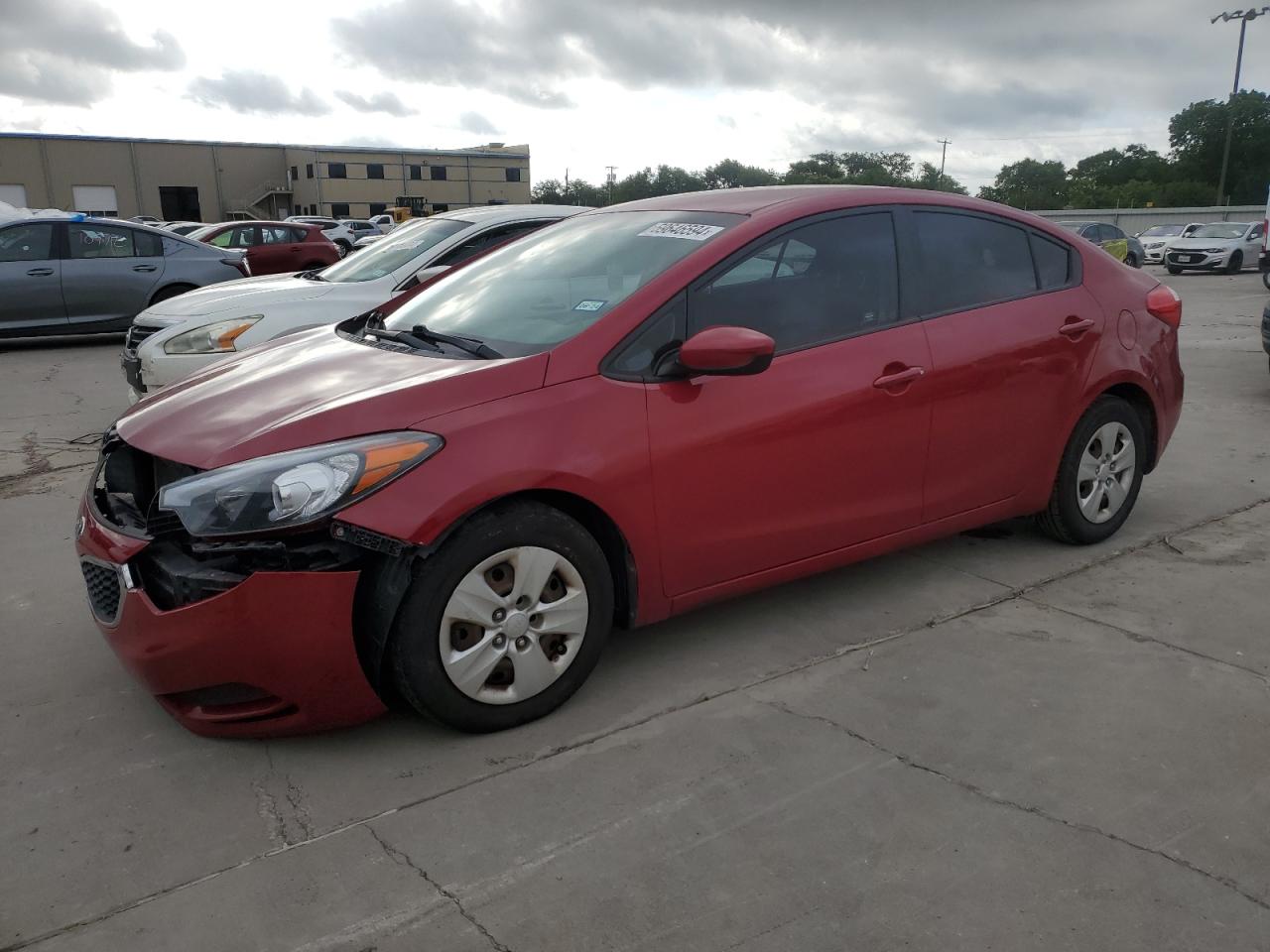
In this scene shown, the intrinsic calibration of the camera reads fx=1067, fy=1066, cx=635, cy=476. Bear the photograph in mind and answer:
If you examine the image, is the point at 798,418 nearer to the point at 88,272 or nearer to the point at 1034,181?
the point at 88,272

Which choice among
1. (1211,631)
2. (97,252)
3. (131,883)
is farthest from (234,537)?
(97,252)

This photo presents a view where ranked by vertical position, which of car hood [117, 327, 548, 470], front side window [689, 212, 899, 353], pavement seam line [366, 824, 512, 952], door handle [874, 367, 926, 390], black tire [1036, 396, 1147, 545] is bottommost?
pavement seam line [366, 824, 512, 952]

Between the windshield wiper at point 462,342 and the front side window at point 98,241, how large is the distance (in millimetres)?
9752

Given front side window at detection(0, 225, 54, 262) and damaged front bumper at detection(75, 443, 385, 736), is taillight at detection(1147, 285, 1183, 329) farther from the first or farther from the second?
front side window at detection(0, 225, 54, 262)

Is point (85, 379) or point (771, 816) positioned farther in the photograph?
point (85, 379)

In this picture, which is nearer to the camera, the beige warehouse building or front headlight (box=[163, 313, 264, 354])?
front headlight (box=[163, 313, 264, 354])

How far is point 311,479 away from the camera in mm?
2898

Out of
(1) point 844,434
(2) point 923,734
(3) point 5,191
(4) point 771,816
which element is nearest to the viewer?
(4) point 771,816

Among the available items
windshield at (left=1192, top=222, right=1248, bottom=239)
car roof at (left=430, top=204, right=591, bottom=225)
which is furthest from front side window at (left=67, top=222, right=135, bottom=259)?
windshield at (left=1192, top=222, right=1248, bottom=239)

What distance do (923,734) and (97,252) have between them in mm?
11626

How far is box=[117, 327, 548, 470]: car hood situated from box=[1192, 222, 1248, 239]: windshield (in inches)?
1186

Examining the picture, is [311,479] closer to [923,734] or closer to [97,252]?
[923,734]

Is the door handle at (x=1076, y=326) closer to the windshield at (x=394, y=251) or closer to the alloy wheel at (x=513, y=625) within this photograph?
the alloy wheel at (x=513, y=625)

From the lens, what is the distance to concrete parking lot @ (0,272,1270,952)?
2391 millimetres
